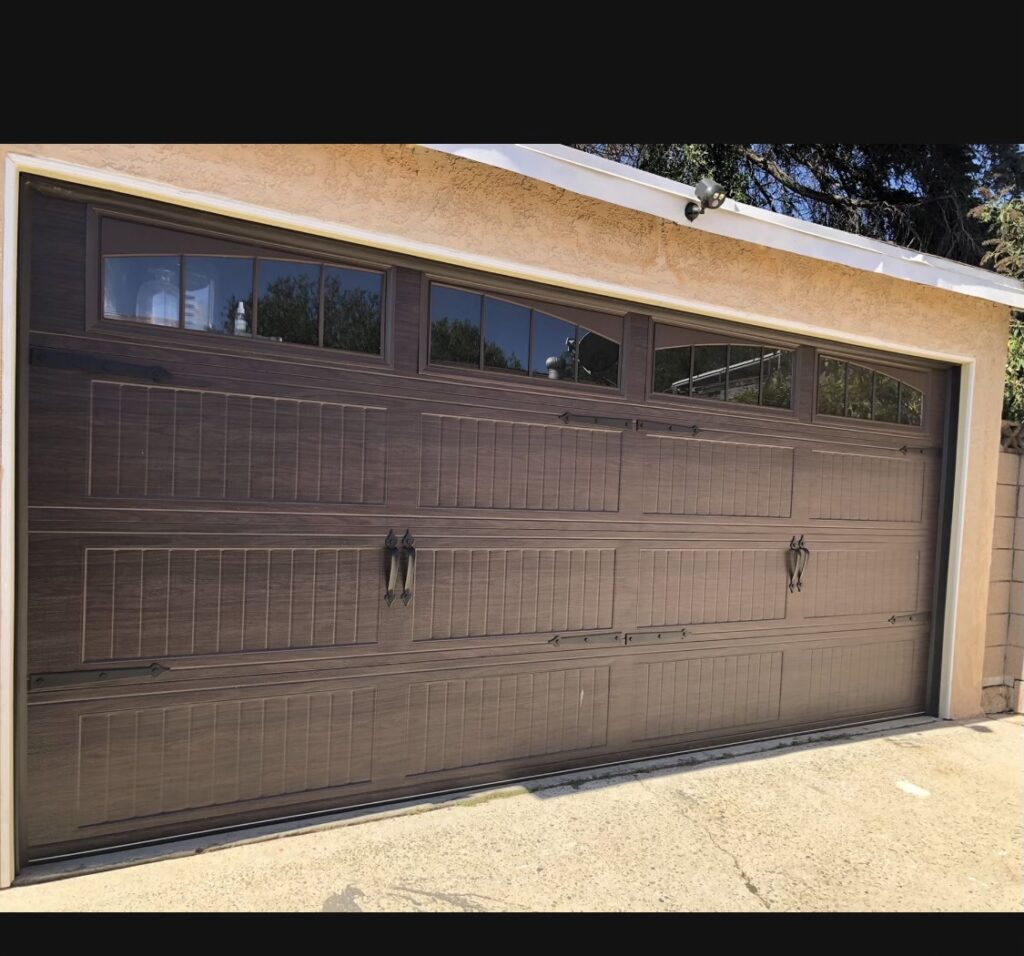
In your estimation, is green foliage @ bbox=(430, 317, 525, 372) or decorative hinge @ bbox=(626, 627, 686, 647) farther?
decorative hinge @ bbox=(626, 627, 686, 647)

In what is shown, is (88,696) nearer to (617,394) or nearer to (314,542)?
(314,542)

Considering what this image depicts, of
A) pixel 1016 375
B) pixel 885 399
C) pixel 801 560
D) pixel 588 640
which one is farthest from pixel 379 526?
pixel 1016 375

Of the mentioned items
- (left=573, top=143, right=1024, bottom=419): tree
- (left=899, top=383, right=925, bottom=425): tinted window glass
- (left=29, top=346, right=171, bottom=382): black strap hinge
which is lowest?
(left=29, top=346, right=171, bottom=382): black strap hinge

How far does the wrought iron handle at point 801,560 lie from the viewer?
13.9 ft

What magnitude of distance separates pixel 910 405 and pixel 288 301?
4.26 metres

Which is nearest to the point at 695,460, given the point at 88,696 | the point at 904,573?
the point at 904,573

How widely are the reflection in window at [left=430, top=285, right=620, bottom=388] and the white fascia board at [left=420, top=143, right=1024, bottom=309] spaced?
2.09ft

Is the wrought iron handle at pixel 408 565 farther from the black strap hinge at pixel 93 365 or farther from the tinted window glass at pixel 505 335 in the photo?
the black strap hinge at pixel 93 365

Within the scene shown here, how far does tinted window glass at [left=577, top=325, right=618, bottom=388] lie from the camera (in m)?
3.51

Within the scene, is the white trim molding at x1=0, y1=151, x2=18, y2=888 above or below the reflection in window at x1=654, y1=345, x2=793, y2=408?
below

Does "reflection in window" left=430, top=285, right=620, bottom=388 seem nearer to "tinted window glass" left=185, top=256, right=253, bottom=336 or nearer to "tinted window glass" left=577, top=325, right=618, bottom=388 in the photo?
"tinted window glass" left=577, top=325, right=618, bottom=388

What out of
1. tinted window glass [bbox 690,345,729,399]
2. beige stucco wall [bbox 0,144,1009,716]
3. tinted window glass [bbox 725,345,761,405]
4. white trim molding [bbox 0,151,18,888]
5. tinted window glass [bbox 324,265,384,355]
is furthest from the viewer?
tinted window glass [bbox 725,345,761,405]

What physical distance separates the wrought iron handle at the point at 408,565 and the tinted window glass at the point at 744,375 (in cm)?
215

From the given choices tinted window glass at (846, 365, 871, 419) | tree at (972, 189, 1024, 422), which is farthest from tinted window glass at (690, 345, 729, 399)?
tree at (972, 189, 1024, 422)
